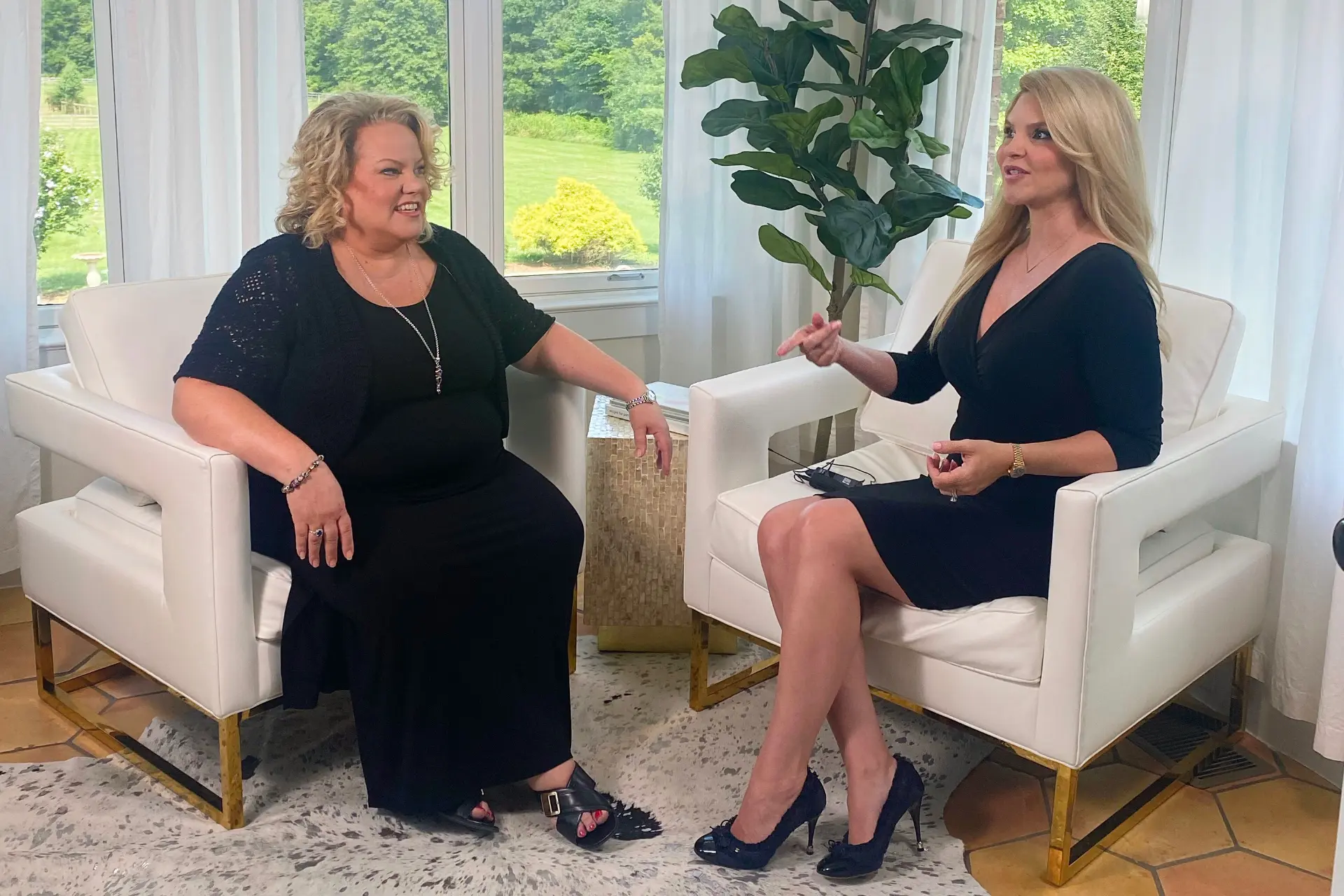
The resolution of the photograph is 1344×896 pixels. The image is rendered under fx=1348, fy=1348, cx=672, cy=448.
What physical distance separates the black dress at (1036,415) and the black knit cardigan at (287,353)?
2.85 ft

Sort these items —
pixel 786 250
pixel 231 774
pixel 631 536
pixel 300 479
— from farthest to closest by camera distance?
pixel 786 250
pixel 631 536
pixel 231 774
pixel 300 479

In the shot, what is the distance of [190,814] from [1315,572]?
1965 millimetres

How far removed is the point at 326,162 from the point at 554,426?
656 millimetres

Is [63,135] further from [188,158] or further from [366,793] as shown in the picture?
[366,793]

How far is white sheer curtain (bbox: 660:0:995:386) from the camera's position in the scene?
349 centimetres

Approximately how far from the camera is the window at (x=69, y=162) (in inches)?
119

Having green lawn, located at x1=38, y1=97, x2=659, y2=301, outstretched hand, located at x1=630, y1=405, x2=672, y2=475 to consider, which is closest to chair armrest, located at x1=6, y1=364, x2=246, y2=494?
outstretched hand, located at x1=630, y1=405, x2=672, y2=475

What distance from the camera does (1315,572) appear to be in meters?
2.36

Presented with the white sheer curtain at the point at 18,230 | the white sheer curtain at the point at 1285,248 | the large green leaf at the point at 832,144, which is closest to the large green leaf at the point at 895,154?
the large green leaf at the point at 832,144

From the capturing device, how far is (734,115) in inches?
124

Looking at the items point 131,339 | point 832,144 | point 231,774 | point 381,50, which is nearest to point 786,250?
point 832,144

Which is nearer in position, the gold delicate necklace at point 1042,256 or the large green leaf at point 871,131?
the gold delicate necklace at point 1042,256

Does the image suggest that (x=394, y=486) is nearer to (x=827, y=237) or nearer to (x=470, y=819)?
(x=470, y=819)

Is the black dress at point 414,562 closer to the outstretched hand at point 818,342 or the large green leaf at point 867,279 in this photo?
the outstretched hand at point 818,342
